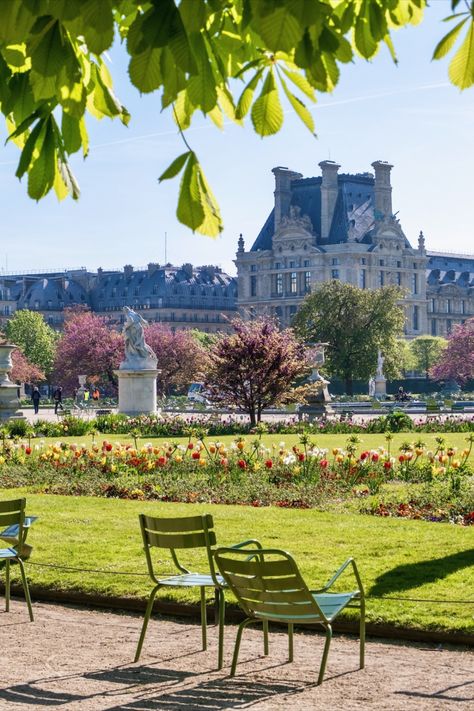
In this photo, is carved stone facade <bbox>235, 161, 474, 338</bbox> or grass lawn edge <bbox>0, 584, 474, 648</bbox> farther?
carved stone facade <bbox>235, 161, 474, 338</bbox>

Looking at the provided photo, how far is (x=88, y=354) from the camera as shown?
2968 inches

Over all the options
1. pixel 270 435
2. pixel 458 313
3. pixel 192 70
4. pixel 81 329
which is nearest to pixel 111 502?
pixel 192 70

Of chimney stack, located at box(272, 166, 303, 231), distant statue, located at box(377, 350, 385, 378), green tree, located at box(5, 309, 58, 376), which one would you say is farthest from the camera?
chimney stack, located at box(272, 166, 303, 231)

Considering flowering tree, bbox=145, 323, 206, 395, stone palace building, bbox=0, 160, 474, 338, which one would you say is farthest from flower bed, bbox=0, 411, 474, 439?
stone palace building, bbox=0, 160, 474, 338

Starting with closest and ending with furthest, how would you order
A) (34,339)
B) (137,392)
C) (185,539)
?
(185,539) → (137,392) → (34,339)

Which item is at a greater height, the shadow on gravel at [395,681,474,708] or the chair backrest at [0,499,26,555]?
the chair backrest at [0,499,26,555]

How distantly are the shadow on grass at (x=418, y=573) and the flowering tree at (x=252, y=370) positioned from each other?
2294 cm

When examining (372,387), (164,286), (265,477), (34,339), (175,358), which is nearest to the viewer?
(265,477)

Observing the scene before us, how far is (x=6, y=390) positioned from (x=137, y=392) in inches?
153

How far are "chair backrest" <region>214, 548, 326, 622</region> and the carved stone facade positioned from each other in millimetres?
104595

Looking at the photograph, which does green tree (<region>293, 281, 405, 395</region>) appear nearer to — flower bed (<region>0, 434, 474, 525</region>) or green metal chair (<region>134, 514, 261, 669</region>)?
flower bed (<region>0, 434, 474, 525</region>)

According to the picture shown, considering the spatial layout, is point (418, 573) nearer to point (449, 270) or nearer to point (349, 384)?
point (349, 384)

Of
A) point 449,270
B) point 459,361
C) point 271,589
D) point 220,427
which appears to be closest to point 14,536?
point 271,589

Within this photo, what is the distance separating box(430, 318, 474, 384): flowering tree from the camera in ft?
268
